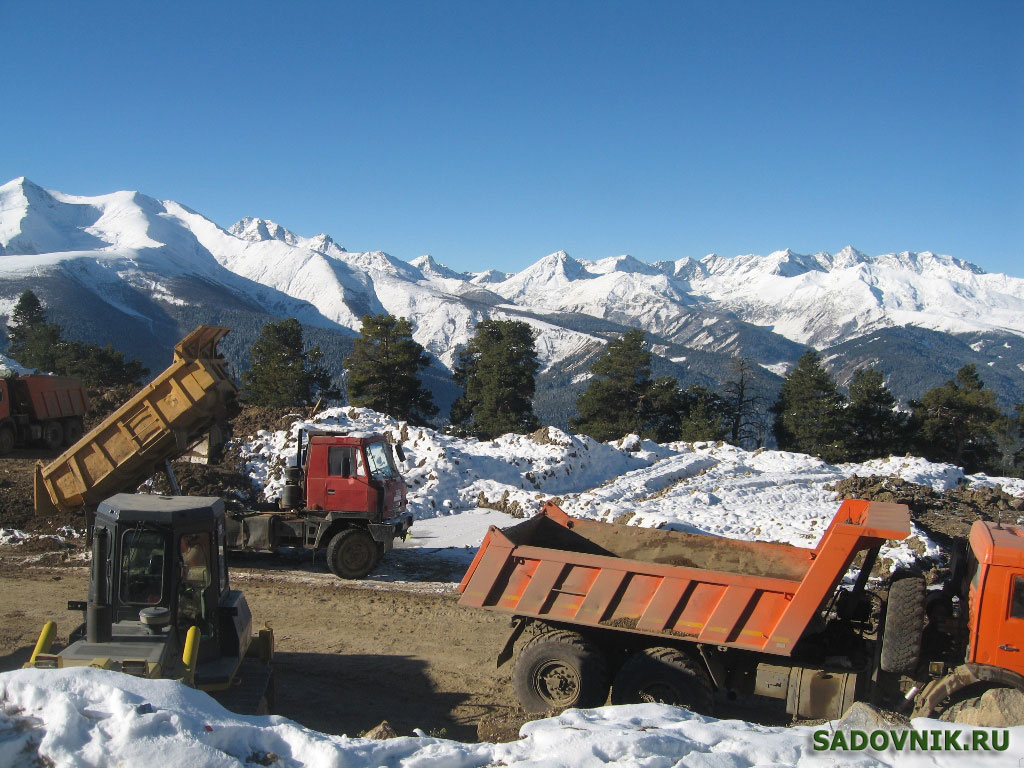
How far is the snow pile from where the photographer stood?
4230mm

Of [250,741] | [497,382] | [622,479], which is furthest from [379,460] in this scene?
[497,382]

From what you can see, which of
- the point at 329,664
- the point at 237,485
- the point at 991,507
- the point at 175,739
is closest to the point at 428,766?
the point at 175,739

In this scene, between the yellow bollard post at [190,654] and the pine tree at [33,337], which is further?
the pine tree at [33,337]

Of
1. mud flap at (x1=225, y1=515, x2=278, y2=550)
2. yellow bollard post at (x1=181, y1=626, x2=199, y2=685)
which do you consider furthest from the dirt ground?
yellow bollard post at (x1=181, y1=626, x2=199, y2=685)

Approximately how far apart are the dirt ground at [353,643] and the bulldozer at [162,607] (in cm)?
139

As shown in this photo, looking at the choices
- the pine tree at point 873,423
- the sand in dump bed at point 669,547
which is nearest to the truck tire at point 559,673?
the sand in dump bed at point 669,547

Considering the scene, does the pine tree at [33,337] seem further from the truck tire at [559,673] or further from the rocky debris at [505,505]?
the truck tire at [559,673]

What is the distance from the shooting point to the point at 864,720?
5.56 meters

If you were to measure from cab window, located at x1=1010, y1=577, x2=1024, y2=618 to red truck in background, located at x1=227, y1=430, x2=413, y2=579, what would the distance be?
9493 millimetres

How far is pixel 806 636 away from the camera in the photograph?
23.1 feet

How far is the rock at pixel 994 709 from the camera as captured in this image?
19.5 feet

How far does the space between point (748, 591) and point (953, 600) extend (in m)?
2.44

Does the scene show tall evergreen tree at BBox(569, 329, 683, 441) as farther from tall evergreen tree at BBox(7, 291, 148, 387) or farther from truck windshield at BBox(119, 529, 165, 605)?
truck windshield at BBox(119, 529, 165, 605)

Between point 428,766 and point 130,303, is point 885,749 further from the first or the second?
point 130,303
